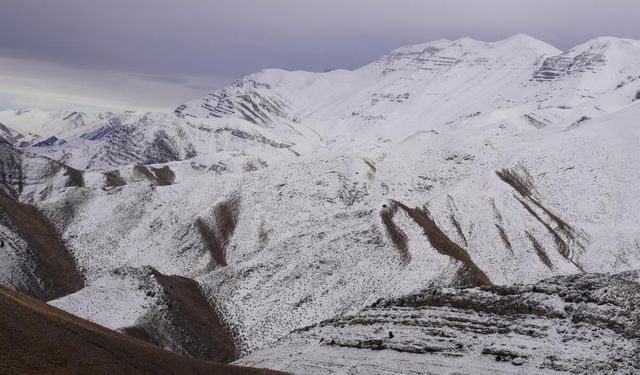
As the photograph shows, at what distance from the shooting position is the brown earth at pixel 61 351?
2381 cm

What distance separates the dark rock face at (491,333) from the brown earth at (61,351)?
40.5ft

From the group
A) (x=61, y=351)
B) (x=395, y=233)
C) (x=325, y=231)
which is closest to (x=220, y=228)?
(x=325, y=231)

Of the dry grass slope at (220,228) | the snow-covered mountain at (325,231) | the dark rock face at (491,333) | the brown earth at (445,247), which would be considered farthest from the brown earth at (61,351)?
the dry grass slope at (220,228)

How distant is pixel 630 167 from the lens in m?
106

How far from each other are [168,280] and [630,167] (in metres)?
79.6

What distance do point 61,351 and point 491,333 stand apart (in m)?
25.3

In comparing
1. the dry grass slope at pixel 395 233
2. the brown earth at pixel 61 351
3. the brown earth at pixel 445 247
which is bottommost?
the brown earth at pixel 445 247

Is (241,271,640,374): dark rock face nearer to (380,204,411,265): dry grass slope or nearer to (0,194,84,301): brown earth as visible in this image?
(380,204,411,265): dry grass slope

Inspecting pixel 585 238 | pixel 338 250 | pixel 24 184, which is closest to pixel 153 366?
pixel 338 250

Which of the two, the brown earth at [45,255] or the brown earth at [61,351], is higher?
the brown earth at [61,351]

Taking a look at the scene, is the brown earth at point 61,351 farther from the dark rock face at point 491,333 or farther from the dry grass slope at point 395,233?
the dry grass slope at point 395,233

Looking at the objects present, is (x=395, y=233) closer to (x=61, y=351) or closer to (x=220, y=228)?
(x=220, y=228)

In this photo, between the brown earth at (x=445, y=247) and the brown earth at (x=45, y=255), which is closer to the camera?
the brown earth at (x=445, y=247)

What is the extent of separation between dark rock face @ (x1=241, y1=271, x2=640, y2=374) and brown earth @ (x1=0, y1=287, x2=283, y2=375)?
486 inches
